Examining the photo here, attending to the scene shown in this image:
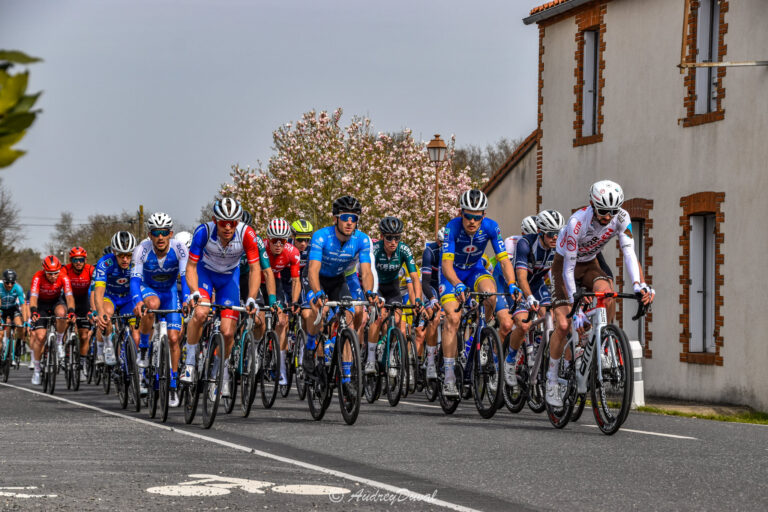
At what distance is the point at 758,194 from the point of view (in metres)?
19.5

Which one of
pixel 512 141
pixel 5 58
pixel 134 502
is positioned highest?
pixel 512 141

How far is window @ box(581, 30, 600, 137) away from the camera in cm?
2514

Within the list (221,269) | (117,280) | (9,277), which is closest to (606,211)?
(221,269)

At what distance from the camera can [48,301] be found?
776 inches

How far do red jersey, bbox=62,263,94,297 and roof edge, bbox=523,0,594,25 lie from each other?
12.2m

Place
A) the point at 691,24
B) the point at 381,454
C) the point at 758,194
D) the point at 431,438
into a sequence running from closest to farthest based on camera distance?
the point at 381,454 < the point at 431,438 < the point at 758,194 < the point at 691,24

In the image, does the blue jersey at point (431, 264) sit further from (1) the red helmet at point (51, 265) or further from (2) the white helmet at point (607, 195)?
(1) the red helmet at point (51, 265)

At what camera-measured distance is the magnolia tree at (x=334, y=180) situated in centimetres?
4678

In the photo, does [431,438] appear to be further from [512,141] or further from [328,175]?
[512,141]

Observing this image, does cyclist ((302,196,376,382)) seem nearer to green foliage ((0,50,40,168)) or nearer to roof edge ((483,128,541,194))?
green foliage ((0,50,40,168))

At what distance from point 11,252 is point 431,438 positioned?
237 feet

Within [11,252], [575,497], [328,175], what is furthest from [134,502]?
[11,252]

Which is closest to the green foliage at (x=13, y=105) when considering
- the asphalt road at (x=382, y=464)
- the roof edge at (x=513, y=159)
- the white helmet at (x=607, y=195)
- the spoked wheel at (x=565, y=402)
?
the asphalt road at (x=382, y=464)

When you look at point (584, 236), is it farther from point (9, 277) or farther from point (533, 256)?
point (9, 277)
